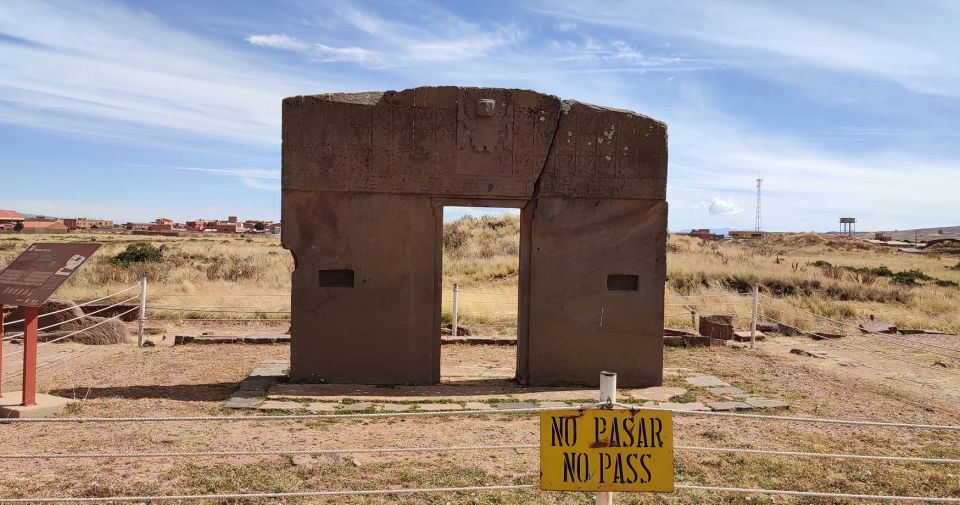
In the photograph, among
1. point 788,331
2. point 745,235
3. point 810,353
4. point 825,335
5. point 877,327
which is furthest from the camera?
point 745,235

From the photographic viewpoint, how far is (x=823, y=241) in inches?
1934

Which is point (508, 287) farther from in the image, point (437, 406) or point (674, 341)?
point (437, 406)

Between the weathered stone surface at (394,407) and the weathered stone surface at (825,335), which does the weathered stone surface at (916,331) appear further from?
the weathered stone surface at (394,407)

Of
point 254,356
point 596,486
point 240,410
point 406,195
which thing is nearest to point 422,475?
point 596,486

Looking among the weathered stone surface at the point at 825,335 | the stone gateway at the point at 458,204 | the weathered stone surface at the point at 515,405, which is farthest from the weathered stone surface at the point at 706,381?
the weathered stone surface at the point at 825,335

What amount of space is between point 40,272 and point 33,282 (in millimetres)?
140

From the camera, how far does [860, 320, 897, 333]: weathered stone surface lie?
48.4 feet

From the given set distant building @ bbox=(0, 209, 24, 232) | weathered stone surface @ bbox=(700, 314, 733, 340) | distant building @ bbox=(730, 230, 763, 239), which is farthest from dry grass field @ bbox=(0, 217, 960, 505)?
distant building @ bbox=(730, 230, 763, 239)

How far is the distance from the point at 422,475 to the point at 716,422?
341cm

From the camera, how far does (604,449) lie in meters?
3.71

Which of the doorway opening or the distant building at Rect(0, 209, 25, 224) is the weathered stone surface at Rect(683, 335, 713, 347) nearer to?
the doorway opening

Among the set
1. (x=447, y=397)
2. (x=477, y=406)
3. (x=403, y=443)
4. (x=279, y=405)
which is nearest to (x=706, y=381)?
(x=477, y=406)

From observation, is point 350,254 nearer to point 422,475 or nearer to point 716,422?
point 422,475

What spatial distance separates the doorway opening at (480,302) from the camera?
409 inches
